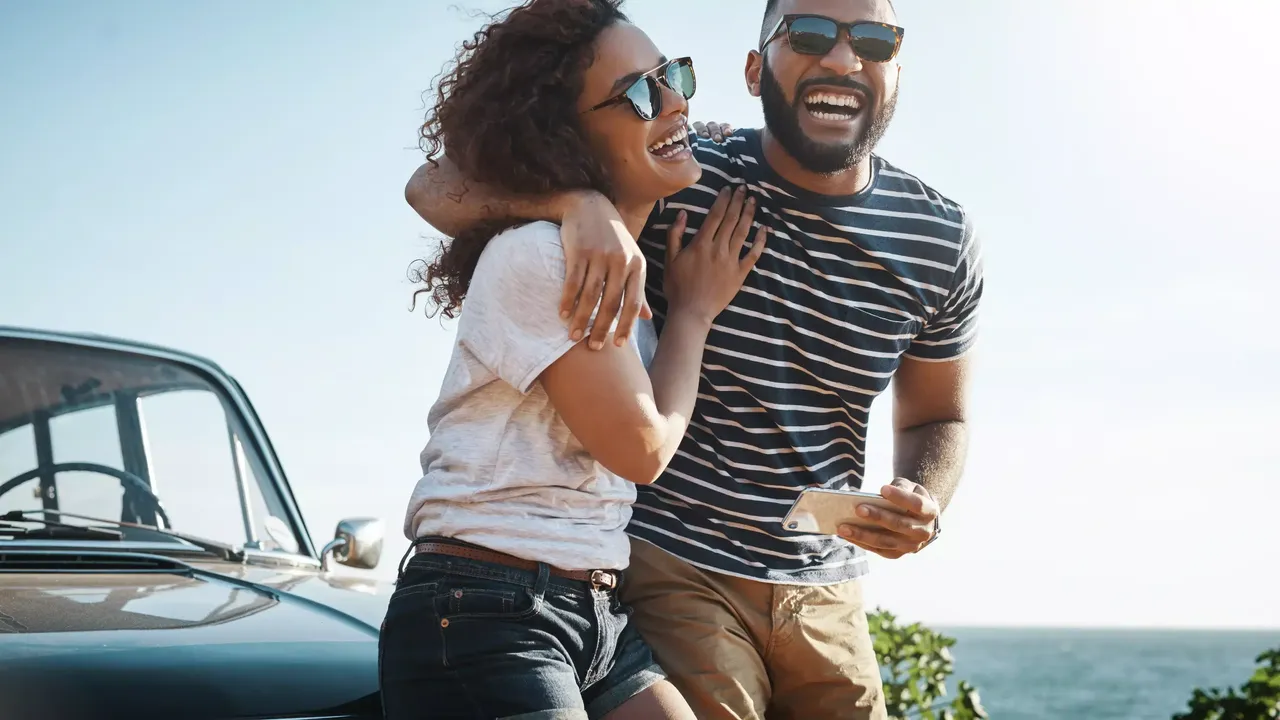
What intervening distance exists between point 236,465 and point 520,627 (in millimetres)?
2073

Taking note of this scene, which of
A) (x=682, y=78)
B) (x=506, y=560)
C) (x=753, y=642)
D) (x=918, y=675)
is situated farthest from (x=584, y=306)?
(x=918, y=675)

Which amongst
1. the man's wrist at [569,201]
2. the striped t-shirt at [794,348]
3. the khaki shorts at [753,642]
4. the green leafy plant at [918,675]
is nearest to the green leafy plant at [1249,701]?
the green leafy plant at [918,675]

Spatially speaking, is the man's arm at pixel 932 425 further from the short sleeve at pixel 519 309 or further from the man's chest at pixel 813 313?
the short sleeve at pixel 519 309

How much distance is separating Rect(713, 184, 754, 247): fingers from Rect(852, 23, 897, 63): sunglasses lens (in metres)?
0.47

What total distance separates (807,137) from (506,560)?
1.39 meters

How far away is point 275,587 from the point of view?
303cm

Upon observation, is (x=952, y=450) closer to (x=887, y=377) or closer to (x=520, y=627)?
(x=887, y=377)

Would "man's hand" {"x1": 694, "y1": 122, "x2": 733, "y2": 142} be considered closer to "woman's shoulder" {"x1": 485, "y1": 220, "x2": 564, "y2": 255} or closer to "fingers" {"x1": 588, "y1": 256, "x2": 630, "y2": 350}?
"woman's shoulder" {"x1": 485, "y1": 220, "x2": 564, "y2": 255}

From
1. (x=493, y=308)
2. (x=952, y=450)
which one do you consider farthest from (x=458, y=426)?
(x=952, y=450)

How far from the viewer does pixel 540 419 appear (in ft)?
7.16

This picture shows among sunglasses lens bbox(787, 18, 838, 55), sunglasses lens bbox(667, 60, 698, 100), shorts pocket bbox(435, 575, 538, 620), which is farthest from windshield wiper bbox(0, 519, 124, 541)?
sunglasses lens bbox(787, 18, 838, 55)

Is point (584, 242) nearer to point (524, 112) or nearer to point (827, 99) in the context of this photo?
point (524, 112)

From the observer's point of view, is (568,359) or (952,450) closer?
(568,359)

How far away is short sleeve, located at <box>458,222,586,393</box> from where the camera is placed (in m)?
2.08
